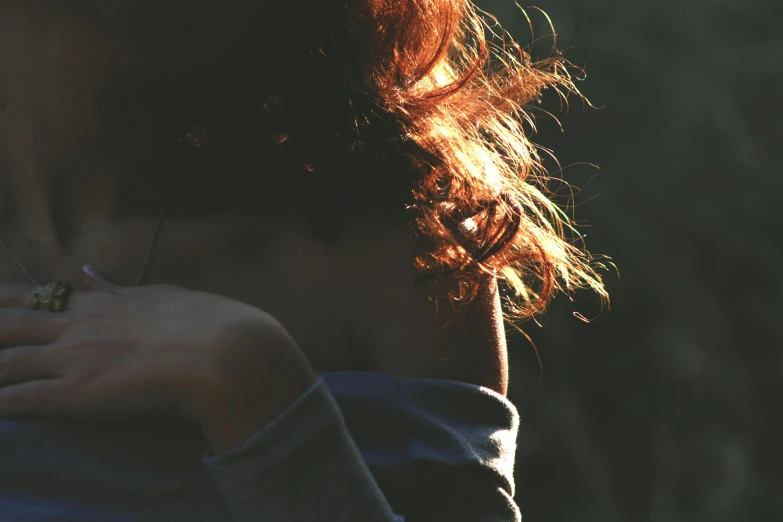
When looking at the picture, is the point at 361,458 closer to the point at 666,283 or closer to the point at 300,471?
the point at 300,471

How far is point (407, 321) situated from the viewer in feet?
3.46

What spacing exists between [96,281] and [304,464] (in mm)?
343

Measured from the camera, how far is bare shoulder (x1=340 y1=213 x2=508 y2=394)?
3.46 feet

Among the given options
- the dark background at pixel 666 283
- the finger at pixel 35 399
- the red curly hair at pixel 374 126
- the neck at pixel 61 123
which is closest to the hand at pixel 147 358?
the finger at pixel 35 399

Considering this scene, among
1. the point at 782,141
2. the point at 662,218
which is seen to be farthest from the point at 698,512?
the point at 782,141

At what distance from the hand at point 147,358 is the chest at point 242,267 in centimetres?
8

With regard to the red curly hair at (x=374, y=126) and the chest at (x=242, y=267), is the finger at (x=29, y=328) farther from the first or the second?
the red curly hair at (x=374, y=126)

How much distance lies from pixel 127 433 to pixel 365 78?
0.57m

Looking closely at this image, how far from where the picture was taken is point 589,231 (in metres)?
2.28

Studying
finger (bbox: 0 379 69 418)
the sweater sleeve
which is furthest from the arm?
finger (bbox: 0 379 69 418)

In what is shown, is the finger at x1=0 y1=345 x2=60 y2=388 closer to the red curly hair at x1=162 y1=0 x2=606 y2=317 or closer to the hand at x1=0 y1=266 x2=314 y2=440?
the hand at x1=0 y1=266 x2=314 y2=440

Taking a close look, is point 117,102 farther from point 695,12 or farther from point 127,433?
point 695,12

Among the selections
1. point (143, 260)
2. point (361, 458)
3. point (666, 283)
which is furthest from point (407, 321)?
point (666, 283)

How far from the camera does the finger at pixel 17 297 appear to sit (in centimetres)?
98
